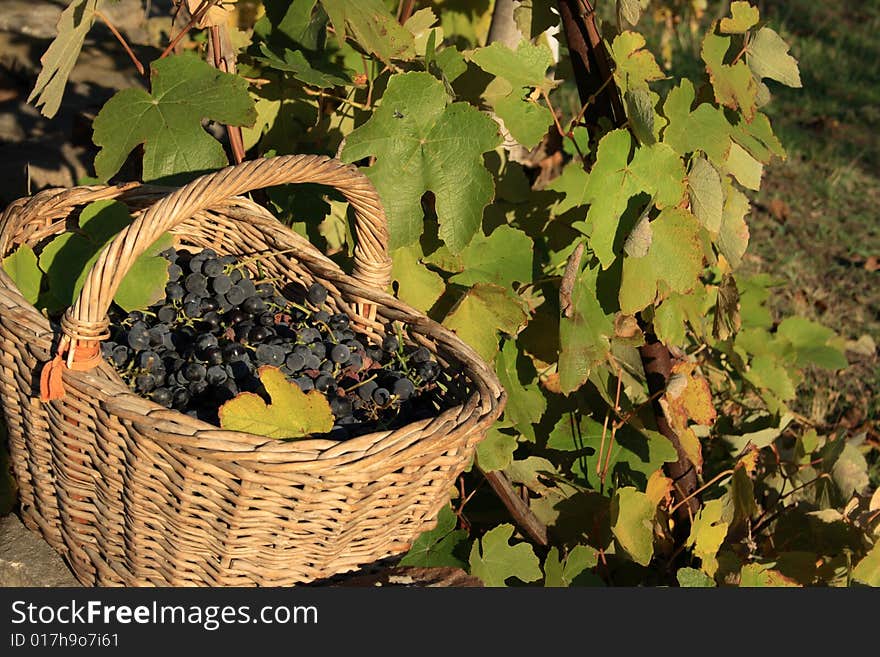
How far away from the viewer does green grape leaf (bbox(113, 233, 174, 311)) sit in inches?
67.3

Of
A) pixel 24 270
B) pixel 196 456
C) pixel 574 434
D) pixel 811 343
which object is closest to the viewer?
pixel 196 456

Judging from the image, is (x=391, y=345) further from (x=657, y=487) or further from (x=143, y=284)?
(x=657, y=487)

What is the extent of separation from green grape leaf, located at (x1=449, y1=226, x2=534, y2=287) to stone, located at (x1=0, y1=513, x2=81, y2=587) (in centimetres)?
89

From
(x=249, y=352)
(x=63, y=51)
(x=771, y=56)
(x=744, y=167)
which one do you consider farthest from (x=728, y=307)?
(x=63, y=51)

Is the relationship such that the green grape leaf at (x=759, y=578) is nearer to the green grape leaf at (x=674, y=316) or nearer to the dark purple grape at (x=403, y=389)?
the green grape leaf at (x=674, y=316)

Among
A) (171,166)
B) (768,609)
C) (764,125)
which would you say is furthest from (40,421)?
(764,125)

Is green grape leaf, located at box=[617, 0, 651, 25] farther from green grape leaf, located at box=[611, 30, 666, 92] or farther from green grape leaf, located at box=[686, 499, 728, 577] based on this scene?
green grape leaf, located at box=[686, 499, 728, 577]

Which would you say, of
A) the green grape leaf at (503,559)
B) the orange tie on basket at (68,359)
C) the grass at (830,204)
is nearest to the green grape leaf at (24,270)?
the orange tie on basket at (68,359)

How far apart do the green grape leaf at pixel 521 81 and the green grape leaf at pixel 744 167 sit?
399mm

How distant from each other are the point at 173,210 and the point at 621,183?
31.8 inches

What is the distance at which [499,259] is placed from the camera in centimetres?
199

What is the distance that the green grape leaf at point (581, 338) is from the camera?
A: 6.22 ft

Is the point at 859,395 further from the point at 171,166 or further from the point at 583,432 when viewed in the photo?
the point at 171,166

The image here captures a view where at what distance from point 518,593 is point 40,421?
2.72ft
